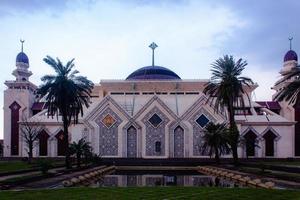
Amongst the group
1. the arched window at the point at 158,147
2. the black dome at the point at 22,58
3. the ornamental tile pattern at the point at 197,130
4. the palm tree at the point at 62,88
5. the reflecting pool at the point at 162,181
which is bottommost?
the reflecting pool at the point at 162,181

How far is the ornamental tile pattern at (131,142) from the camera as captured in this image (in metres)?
69.6

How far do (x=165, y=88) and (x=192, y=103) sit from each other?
45.6 ft

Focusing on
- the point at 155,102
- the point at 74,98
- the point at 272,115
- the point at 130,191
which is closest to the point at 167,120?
the point at 155,102

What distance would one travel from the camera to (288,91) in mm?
35250

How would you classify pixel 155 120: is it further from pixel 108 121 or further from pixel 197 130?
pixel 108 121

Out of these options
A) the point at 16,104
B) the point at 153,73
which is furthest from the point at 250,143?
the point at 16,104

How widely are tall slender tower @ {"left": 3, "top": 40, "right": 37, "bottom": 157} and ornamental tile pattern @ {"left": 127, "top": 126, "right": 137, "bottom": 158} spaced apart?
21364 mm

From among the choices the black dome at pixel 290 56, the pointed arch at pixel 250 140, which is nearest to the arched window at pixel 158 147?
the pointed arch at pixel 250 140

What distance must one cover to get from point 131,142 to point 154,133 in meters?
3.96

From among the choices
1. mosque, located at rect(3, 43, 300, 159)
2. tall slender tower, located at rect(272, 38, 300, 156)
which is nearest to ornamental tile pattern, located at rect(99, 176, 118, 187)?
mosque, located at rect(3, 43, 300, 159)

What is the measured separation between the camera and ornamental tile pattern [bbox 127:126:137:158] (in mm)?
69562

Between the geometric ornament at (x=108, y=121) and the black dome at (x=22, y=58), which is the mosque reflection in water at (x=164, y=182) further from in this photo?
A: the black dome at (x=22, y=58)

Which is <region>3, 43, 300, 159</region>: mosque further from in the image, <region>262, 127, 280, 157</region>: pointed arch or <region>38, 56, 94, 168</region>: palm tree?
<region>38, 56, 94, 168</region>: palm tree

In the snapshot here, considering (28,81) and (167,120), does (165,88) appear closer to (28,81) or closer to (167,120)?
(167,120)
